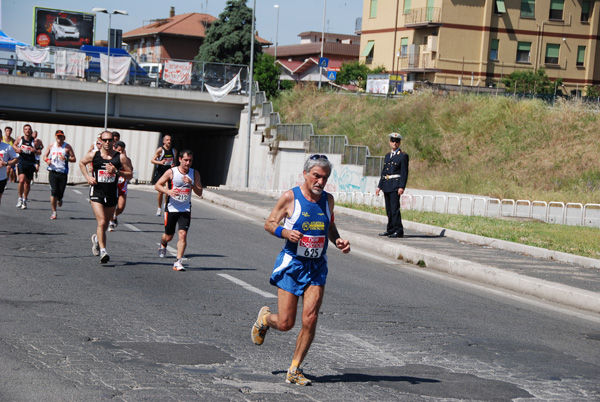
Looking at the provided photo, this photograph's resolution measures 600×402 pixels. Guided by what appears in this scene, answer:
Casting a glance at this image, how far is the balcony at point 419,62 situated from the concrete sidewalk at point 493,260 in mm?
42959

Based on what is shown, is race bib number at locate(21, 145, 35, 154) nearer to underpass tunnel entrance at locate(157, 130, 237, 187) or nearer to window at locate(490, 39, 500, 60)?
underpass tunnel entrance at locate(157, 130, 237, 187)

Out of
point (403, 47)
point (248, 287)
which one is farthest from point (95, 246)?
point (403, 47)

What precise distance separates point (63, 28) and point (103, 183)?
63.6 meters

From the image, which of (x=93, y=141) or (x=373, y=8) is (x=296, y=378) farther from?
(x=373, y=8)

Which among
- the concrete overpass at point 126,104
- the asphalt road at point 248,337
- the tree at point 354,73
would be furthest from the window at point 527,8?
the asphalt road at point 248,337

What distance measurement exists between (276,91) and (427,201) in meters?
24.9

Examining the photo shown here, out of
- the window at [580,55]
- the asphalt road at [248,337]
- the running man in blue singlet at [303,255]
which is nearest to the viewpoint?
the asphalt road at [248,337]

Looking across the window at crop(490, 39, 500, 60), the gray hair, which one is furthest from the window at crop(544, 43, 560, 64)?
the gray hair

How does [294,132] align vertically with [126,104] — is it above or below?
below

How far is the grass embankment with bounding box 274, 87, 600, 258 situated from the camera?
27312 millimetres

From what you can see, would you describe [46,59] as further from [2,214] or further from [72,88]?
[2,214]

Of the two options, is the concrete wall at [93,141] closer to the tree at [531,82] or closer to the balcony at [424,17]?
the balcony at [424,17]

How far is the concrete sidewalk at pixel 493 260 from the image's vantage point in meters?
11.1

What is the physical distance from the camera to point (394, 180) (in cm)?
1636
